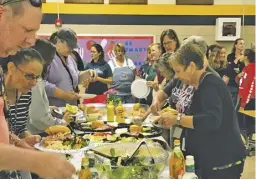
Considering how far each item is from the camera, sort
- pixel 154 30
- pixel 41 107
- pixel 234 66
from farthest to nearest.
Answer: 1. pixel 154 30
2. pixel 234 66
3. pixel 41 107

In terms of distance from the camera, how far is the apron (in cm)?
427

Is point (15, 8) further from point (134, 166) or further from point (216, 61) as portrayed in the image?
point (216, 61)

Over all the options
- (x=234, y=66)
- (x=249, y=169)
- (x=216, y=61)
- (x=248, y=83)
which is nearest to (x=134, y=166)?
(x=249, y=169)

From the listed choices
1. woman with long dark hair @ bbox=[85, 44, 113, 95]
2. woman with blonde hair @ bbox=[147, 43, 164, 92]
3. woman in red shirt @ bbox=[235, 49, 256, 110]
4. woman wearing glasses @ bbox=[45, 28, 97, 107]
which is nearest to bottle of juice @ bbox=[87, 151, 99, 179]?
woman wearing glasses @ bbox=[45, 28, 97, 107]

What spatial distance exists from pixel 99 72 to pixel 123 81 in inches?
12.0

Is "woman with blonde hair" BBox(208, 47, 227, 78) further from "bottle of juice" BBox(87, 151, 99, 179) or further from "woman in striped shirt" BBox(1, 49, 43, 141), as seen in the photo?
"bottle of juice" BBox(87, 151, 99, 179)

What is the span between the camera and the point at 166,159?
5.15 ft

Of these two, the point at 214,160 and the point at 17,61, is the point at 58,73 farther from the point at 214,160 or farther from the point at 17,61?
the point at 214,160

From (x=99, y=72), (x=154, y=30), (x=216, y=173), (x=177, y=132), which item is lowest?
(x=216, y=173)

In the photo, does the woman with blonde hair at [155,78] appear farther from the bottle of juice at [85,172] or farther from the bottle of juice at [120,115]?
the bottle of juice at [85,172]

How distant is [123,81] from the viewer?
4.32 m

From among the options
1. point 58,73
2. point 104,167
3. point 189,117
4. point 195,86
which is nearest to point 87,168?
point 104,167

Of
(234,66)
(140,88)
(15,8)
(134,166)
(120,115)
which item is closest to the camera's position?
(15,8)

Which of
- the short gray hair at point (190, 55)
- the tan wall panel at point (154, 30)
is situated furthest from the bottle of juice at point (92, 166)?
the tan wall panel at point (154, 30)
